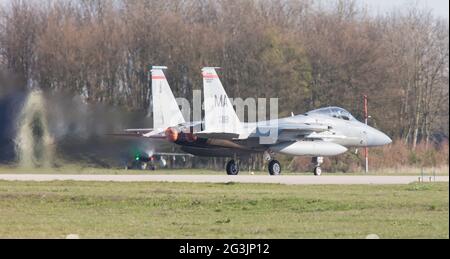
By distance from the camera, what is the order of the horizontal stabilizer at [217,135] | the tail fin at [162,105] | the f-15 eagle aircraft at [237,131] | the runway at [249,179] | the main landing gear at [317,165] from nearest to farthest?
1. the runway at [249,179]
2. the horizontal stabilizer at [217,135]
3. the f-15 eagle aircraft at [237,131]
4. the tail fin at [162,105]
5. the main landing gear at [317,165]

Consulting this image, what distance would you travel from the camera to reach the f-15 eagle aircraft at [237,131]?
131 ft

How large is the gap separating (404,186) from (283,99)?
2670cm

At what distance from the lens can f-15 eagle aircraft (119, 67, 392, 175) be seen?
4000 cm

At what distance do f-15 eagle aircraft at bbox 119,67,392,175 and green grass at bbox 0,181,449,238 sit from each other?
897cm

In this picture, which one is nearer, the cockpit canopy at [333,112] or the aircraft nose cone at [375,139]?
the cockpit canopy at [333,112]

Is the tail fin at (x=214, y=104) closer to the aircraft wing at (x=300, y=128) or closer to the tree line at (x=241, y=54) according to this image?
the aircraft wing at (x=300, y=128)

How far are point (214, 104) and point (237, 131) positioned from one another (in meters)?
1.71

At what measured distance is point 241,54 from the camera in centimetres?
5912

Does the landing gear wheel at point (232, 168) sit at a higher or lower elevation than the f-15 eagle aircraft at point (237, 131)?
lower

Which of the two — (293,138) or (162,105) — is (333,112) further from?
(162,105)

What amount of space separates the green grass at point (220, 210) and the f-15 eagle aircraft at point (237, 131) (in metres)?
8.97

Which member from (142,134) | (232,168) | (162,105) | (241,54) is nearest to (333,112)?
(232,168)

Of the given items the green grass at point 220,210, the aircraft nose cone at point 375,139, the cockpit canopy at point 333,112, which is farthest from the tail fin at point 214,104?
the green grass at point 220,210
